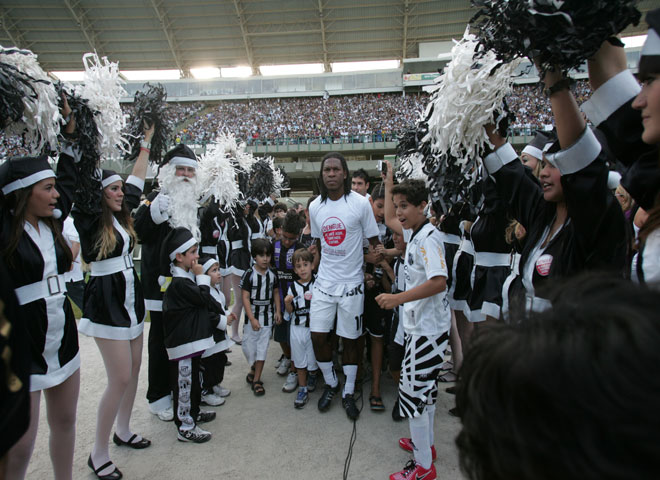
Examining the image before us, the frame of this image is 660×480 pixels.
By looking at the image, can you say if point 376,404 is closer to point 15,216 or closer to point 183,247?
point 183,247

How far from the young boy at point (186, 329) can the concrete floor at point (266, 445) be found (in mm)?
246

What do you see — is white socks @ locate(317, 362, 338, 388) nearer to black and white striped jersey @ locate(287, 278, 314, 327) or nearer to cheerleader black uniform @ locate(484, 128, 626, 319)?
black and white striped jersey @ locate(287, 278, 314, 327)

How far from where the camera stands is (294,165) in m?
33.8

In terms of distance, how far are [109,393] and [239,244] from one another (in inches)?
152

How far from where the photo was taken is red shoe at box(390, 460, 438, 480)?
8.47 ft

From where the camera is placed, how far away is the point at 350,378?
3.77 m

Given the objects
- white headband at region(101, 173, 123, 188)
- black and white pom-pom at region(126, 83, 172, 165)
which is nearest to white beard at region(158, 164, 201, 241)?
black and white pom-pom at region(126, 83, 172, 165)

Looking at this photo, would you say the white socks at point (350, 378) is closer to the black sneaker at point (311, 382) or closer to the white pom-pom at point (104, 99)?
the black sneaker at point (311, 382)

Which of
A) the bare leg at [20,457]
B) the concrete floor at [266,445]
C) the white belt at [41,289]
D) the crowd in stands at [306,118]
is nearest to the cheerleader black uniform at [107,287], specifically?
the white belt at [41,289]

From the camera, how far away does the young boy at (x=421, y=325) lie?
2.56 metres

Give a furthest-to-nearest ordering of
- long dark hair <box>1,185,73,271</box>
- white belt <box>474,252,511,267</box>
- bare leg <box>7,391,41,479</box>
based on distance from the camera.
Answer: white belt <box>474,252,511,267</box>, long dark hair <box>1,185,73,271</box>, bare leg <box>7,391,41,479</box>

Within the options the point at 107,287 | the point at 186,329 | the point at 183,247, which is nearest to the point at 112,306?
the point at 107,287

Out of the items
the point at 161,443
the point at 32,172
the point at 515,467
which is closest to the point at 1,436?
the point at 515,467

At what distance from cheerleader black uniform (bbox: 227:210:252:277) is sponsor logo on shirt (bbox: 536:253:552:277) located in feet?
17.1
